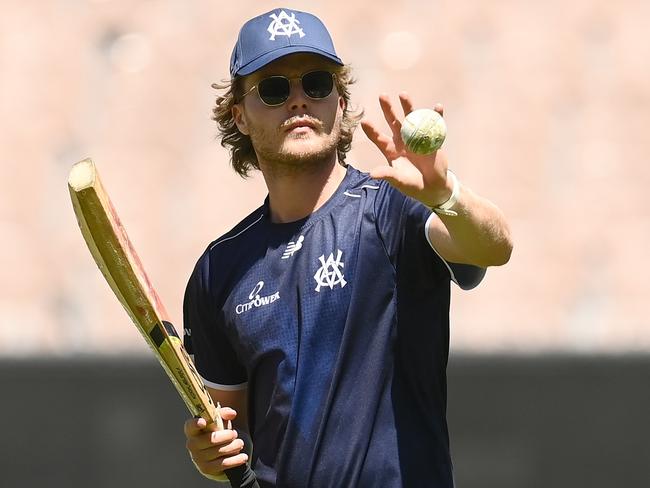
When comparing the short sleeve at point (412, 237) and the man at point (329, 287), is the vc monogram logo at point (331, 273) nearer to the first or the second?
the man at point (329, 287)

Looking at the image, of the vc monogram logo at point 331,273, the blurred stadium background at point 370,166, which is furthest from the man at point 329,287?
the blurred stadium background at point 370,166

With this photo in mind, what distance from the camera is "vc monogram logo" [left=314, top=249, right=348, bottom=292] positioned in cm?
325

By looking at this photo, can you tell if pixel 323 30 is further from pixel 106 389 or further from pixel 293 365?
pixel 106 389

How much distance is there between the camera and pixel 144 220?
819 cm

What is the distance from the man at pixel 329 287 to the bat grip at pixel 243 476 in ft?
0.09

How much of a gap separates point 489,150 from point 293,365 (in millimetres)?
5541

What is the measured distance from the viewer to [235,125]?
3.97 m

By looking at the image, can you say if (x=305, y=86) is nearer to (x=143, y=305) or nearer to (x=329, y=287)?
(x=329, y=287)

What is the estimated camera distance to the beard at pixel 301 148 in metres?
3.45

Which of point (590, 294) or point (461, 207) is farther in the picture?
point (590, 294)

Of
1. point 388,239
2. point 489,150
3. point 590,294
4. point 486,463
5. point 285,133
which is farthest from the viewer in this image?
point 489,150

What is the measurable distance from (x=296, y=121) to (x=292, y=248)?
0.36 m

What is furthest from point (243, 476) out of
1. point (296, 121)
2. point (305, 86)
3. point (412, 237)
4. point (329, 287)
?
point (305, 86)

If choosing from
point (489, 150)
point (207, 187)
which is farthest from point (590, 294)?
point (207, 187)
